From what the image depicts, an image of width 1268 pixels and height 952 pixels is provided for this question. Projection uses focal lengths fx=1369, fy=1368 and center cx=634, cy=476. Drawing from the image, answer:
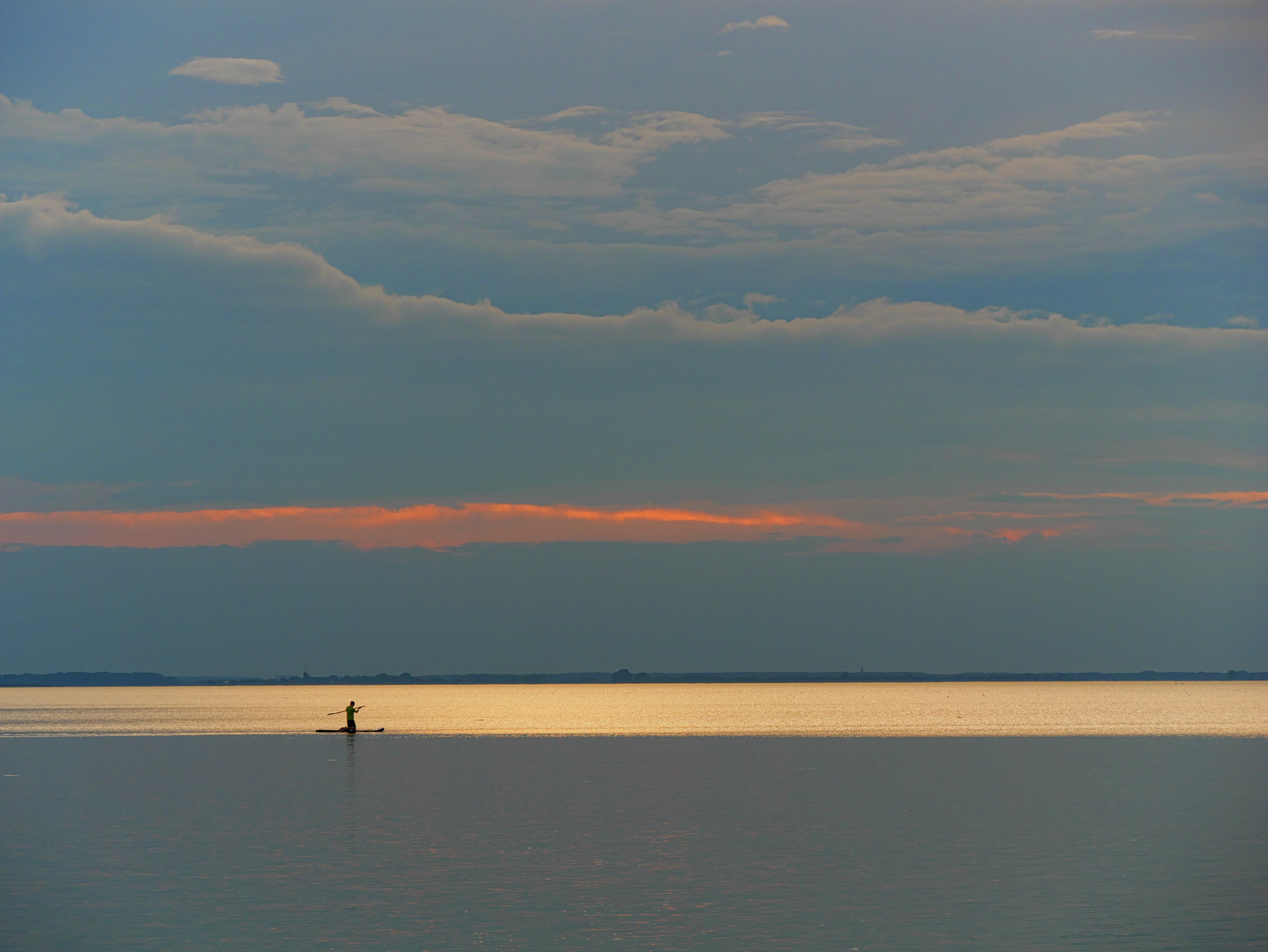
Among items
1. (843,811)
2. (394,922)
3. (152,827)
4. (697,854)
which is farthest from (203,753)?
(394,922)

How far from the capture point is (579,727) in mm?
152250

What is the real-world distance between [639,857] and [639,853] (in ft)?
2.59

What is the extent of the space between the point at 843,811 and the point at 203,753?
59.7 metres

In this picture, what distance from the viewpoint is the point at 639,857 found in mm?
42312

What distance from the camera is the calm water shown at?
31.1 metres

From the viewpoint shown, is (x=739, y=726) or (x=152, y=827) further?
(x=739, y=726)

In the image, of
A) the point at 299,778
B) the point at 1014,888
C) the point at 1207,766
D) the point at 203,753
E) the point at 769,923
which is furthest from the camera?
the point at 203,753

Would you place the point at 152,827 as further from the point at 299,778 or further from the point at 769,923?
the point at 769,923

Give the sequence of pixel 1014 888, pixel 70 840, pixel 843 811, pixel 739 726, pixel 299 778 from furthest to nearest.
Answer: pixel 739 726, pixel 299 778, pixel 843 811, pixel 70 840, pixel 1014 888

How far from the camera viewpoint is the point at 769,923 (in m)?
31.5

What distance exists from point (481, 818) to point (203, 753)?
2079 inches

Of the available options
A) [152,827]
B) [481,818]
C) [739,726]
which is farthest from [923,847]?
[739,726]

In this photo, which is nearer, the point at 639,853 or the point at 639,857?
the point at 639,857

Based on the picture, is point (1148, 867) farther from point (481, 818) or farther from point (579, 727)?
point (579, 727)
